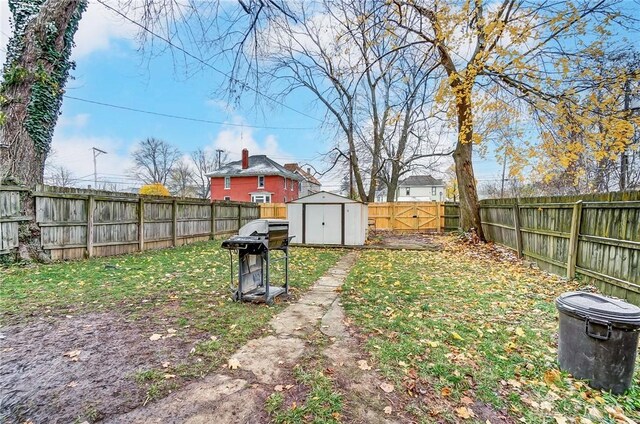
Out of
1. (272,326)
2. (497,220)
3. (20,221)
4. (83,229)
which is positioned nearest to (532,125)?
(497,220)

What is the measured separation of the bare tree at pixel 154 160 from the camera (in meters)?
40.6

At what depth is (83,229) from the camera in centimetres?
763

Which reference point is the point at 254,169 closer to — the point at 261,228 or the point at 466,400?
the point at 261,228

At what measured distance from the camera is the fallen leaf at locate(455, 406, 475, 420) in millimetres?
2066

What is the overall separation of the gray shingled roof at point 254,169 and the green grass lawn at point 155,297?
77.4 ft

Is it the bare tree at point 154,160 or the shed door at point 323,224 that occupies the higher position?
the bare tree at point 154,160

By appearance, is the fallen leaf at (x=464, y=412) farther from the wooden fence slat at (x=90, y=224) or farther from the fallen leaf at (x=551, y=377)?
the wooden fence slat at (x=90, y=224)

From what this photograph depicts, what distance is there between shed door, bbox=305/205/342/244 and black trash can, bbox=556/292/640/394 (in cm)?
976

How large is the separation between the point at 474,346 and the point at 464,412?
1.12 metres

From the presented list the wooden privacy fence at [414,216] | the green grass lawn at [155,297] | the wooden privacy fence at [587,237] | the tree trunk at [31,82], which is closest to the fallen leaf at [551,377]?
the wooden privacy fence at [587,237]

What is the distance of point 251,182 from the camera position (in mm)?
30875

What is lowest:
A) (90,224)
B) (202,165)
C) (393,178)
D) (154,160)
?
(90,224)

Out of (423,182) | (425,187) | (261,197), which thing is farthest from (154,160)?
(425,187)

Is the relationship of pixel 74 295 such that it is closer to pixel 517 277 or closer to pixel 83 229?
pixel 83 229
